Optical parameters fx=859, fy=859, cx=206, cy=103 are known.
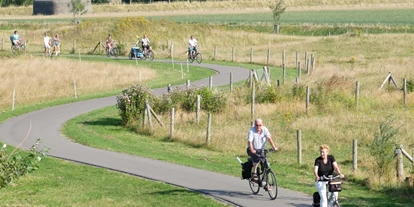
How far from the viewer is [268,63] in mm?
59125

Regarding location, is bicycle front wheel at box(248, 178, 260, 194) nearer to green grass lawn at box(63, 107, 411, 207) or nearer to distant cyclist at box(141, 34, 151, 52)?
green grass lawn at box(63, 107, 411, 207)

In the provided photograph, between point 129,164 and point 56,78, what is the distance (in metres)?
23.7

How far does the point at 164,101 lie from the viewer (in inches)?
1371

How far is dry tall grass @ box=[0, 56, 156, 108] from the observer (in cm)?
4309

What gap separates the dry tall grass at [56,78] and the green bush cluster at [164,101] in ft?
26.8

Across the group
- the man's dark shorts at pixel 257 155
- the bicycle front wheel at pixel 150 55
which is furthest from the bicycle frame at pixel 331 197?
the bicycle front wheel at pixel 150 55

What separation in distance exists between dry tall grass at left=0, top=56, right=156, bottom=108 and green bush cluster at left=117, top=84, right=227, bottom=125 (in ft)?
26.8

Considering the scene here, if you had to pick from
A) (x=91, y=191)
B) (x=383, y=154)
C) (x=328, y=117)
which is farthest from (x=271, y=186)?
(x=328, y=117)

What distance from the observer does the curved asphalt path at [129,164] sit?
20234 mm

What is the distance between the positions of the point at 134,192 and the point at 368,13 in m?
108

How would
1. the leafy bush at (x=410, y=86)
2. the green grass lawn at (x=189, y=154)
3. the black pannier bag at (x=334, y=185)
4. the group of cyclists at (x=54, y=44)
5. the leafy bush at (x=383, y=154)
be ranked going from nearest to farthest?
1. the black pannier bag at (x=334, y=185)
2. the green grass lawn at (x=189, y=154)
3. the leafy bush at (x=383, y=154)
4. the leafy bush at (x=410, y=86)
5. the group of cyclists at (x=54, y=44)

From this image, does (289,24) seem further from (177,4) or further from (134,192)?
(134,192)

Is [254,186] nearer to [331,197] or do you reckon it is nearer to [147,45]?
[331,197]

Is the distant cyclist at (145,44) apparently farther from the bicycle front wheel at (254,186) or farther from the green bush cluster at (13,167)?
the green bush cluster at (13,167)
